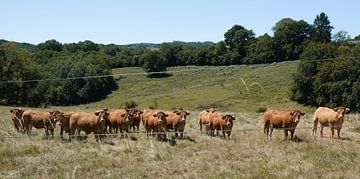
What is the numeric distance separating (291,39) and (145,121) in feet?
274

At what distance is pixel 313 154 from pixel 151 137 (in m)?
7.36

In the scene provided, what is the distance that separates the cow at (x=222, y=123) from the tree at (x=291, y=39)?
6560 cm

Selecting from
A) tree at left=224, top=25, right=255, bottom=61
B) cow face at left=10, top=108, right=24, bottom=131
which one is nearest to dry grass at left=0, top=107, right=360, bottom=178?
cow face at left=10, top=108, right=24, bottom=131

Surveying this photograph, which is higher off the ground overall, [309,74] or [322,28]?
[322,28]

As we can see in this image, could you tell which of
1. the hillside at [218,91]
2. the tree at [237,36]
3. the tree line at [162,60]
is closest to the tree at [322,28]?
the tree line at [162,60]

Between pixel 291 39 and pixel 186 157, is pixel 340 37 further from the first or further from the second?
pixel 186 157

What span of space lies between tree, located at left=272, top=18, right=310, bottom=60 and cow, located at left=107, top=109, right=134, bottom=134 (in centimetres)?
6709

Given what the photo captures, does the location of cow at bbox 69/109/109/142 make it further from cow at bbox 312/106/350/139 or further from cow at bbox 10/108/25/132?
cow at bbox 312/106/350/139

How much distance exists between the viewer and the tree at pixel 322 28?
124844 millimetres

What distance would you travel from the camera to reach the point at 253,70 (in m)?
98.2

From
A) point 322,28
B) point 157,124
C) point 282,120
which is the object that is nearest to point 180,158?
point 157,124

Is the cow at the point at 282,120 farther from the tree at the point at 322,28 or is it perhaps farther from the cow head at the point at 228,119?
the tree at the point at 322,28

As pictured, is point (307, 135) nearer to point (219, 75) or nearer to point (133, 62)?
point (219, 75)

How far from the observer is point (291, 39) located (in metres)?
102
